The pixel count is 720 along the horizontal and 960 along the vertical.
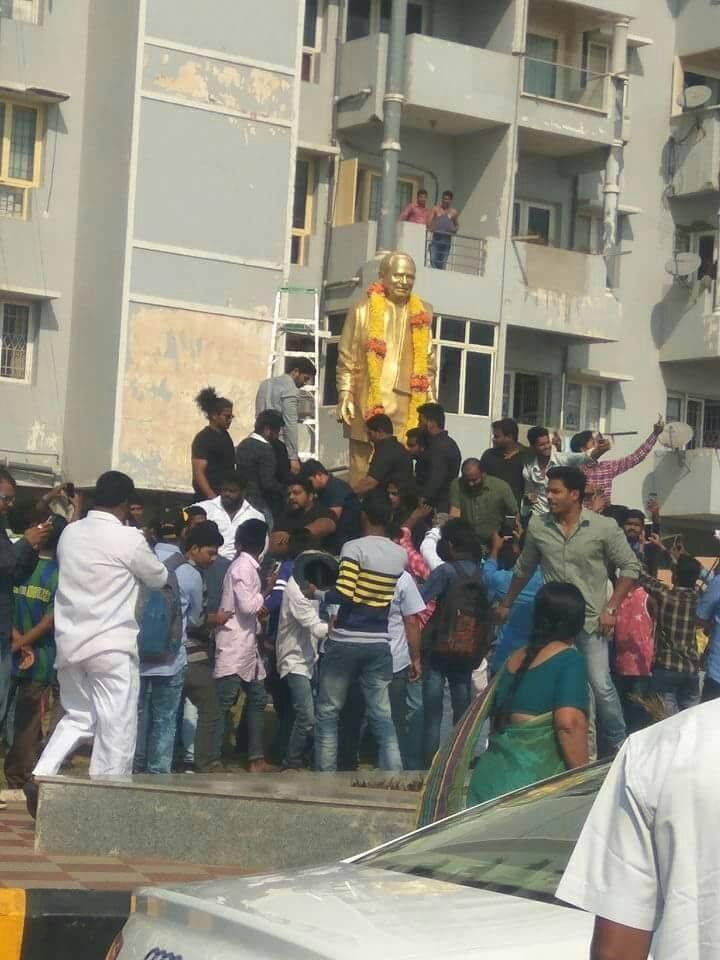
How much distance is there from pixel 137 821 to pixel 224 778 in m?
1.19

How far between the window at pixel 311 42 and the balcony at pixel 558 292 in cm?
440

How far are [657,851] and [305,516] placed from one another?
1232cm

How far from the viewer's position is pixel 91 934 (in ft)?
25.0

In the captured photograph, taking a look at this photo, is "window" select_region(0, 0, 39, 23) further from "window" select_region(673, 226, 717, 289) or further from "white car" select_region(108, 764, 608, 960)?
"white car" select_region(108, 764, 608, 960)

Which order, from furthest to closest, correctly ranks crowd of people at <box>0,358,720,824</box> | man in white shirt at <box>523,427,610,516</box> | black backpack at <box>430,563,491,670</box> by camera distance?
man in white shirt at <box>523,427,610,516</box>, black backpack at <box>430,563,491,670</box>, crowd of people at <box>0,358,720,824</box>

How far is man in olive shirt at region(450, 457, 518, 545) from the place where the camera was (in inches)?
642

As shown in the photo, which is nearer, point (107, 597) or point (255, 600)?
point (107, 597)

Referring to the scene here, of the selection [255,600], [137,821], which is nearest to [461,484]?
[255,600]

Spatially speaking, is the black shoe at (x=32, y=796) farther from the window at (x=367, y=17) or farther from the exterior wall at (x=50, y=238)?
the window at (x=367, y=17)

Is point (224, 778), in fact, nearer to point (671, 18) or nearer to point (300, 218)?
point (300, 218)

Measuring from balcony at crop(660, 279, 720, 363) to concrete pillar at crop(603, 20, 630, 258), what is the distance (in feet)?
7.33

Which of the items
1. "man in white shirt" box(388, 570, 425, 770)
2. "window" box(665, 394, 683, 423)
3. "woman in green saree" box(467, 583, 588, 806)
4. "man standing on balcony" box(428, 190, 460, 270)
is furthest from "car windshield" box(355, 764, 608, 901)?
"window" box(665, 394, 683, 423)

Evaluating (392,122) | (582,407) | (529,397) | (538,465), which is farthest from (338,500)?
Result: (582,407)

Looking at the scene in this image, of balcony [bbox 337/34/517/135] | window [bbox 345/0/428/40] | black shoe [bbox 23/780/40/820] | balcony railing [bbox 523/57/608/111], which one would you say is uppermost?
window [bbox 345/0/428/40]
